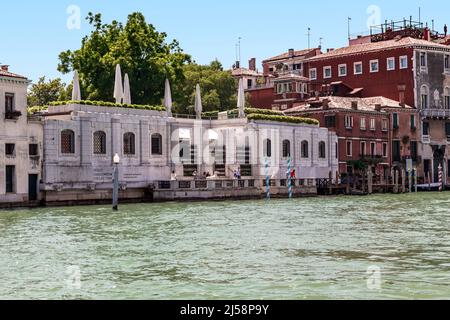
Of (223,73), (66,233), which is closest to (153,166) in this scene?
(223,73)

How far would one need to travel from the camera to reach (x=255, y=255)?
18.8 metres

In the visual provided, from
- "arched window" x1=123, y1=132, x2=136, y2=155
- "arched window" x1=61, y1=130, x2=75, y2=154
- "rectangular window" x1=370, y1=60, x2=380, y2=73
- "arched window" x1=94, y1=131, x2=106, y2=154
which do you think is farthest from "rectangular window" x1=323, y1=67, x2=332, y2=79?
"arched window" x1=61, y1=130, x2=75, y2=154

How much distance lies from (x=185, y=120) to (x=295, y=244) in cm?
3471

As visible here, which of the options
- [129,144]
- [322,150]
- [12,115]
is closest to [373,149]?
[322,150]

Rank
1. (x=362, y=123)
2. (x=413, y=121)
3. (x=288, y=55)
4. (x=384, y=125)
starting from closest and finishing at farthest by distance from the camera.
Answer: (x=362, y=123) → (x=384, y=125) → (x=413, y=121) → (x=288, y=55)

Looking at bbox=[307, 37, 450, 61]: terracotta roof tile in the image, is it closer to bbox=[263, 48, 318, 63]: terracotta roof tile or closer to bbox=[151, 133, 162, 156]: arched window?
bbox=[263, 48, 318, 63]: terracotta roof tile

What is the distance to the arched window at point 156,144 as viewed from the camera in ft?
169

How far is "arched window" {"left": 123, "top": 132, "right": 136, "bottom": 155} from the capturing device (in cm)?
4950

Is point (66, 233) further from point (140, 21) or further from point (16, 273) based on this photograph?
point (140, 21)

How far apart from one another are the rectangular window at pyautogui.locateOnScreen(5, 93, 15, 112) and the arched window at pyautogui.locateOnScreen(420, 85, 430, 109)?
4033 cm

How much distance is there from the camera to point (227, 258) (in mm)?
18266

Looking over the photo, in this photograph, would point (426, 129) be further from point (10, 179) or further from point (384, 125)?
point (10, 179)

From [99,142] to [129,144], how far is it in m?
2.55
